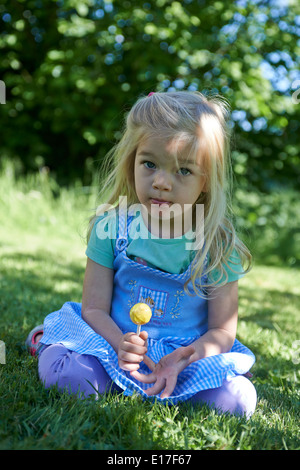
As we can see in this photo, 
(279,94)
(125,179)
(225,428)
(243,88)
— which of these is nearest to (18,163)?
(243,88)

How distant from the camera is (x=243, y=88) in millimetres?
6242

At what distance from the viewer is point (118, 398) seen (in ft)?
5.32

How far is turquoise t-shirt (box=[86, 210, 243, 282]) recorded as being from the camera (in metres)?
2.00

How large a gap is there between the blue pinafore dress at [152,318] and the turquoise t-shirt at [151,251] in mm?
35

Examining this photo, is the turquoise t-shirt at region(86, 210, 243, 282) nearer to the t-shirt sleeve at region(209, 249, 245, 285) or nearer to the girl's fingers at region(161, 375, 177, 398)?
the t-shirt sleeve at region(209, 249, 245, 285)

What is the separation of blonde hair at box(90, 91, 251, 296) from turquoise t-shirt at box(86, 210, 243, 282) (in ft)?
0.18

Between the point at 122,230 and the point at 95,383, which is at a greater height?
the point at 122,230

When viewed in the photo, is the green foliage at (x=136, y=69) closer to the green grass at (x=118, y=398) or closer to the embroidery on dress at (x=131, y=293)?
the green grass at (x=118, y=398)

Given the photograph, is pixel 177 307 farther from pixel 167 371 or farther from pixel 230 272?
pixel 167 371

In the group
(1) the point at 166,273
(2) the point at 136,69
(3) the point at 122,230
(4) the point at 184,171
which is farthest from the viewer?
(2) the point at 136,69

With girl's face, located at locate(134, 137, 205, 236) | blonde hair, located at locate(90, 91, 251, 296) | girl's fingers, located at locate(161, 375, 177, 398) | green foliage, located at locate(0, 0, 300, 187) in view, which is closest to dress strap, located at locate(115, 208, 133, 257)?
blonde hair, located at locate(90, 91, 251, 296)

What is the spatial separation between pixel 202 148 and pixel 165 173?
19 cm

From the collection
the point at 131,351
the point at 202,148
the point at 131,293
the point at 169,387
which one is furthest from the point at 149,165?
the point at 169,387

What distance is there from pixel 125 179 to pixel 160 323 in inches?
24.5
